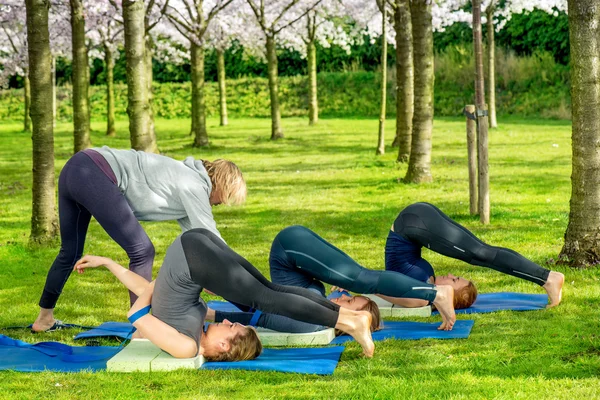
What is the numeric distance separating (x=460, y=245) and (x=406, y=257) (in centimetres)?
52

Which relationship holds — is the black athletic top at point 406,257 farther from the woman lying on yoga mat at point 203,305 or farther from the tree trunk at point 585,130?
the tree trunk at point 585,130

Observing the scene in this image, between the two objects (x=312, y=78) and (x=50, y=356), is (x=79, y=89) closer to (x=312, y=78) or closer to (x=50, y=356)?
(x=312, y=78)

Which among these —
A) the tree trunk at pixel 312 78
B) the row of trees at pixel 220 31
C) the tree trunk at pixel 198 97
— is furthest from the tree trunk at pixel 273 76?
the tree trunk at pixel 312 78

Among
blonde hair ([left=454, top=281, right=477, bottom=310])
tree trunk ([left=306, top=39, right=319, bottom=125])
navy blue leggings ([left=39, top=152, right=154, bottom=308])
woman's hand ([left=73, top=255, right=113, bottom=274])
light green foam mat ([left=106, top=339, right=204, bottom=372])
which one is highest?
tree trunk ([left=306, top=39, right=319, bottom=125])

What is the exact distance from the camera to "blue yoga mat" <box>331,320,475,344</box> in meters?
5.94

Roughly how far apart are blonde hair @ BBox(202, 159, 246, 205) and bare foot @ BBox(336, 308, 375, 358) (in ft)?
3.54

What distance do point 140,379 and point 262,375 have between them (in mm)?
730

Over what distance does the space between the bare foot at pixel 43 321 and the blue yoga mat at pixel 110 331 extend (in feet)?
1.17

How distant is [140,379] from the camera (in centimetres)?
516

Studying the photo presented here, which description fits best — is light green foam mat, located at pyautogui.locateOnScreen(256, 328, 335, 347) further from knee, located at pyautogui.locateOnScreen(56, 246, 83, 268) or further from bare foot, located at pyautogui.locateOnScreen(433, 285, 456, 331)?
knee, located at pyautogui.locateOnScreen(56, 246, 83, 268)

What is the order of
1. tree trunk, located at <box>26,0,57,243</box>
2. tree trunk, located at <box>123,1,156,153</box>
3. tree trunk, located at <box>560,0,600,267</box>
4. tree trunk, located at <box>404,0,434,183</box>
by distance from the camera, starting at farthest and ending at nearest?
1. tree trunk, located at <box>404,0,434,183</box>
2. tree trunk, located at <box>123,1,156,153</box>
3. tree trunk, located at <box>26,0,57,243</box>
4. tree trunk, located at <box>560,0,600,267</box>

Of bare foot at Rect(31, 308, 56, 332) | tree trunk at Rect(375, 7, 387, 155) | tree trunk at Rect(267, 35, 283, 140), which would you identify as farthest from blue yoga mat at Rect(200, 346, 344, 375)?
tree trunk at Rect(267, 35, 283, 140)

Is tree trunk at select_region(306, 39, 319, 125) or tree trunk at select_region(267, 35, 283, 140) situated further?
tree trunk at select_region(306, 39, 319, 125)

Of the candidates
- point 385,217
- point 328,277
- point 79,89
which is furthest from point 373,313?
point 79,89
